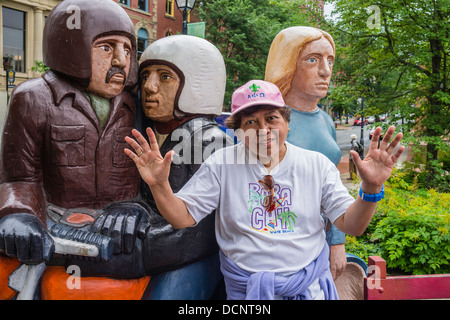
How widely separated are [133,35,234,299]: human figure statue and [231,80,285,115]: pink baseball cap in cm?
36

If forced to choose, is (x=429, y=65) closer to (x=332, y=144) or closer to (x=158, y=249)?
(x=332, y=144)

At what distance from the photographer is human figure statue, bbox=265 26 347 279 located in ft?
8.37

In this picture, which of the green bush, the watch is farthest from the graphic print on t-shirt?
the green bush

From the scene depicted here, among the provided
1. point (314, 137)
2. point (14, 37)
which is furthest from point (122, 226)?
point (14, 37)

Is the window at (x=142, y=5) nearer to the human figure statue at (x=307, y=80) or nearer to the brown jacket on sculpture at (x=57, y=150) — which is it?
the human figure statue at (x=307, y=80)

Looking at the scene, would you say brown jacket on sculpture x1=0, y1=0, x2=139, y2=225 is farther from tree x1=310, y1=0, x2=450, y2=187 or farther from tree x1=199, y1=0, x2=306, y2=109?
tree x1=199, y1=0, x2=306, y2=109

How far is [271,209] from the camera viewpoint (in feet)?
6.23

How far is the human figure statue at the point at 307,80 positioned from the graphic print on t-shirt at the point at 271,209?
0.70 m

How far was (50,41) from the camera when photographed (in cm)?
204

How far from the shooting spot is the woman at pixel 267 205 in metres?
1.82

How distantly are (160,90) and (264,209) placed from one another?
0.93 meters

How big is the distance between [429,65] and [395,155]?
6.80 m

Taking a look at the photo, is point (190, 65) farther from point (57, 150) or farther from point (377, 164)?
point (377, 164)
